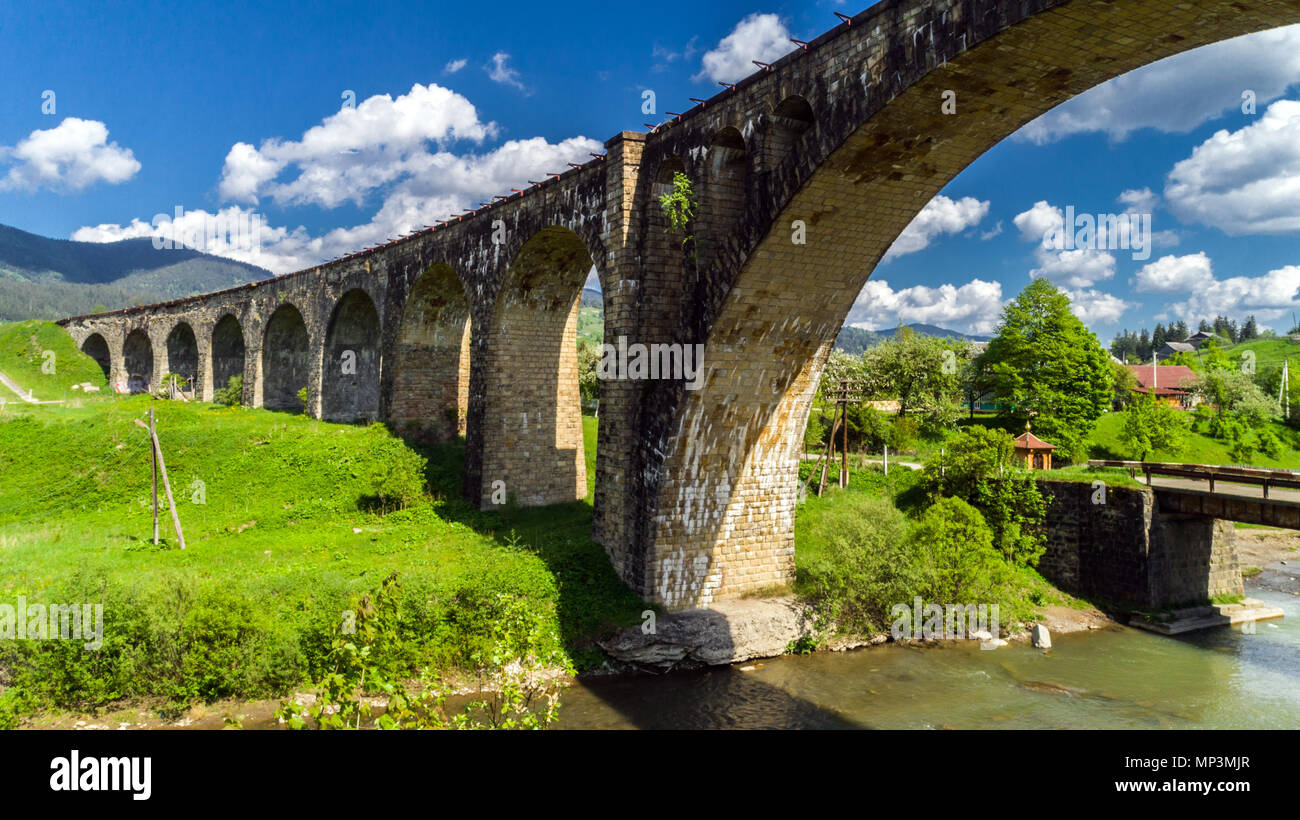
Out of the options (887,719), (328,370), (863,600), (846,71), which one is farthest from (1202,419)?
(328,370)

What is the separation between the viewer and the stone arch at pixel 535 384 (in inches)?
829

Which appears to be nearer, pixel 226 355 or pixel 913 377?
pixel 913 377

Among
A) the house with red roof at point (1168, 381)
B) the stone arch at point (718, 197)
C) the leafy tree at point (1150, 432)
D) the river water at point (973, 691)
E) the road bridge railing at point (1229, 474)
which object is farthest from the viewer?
the house with red roof at point (1168, 381)

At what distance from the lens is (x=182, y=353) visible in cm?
4797

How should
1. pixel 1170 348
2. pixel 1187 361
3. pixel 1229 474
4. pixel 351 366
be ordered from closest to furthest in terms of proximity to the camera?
pixel 1229 474
pixel 351 366
pixel 1187 361
pixel 1170 348

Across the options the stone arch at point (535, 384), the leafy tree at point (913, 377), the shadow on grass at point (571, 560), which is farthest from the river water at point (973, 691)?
the leafy tree at point (913, 377)

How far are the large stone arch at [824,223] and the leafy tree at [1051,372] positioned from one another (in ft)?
71.2

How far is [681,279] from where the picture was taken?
613 inches

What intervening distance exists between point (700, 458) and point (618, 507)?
7.39 ft

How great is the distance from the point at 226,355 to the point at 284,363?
8.68m

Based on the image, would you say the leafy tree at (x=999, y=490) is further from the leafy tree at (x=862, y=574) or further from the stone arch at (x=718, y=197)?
the stone arch at (x=718, y=197)

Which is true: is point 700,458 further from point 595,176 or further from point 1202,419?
point 1202,419

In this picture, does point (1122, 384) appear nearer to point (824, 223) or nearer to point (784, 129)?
point (824, 223)

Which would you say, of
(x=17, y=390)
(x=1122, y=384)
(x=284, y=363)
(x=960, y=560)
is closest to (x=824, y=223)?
(x=960, y=560)
